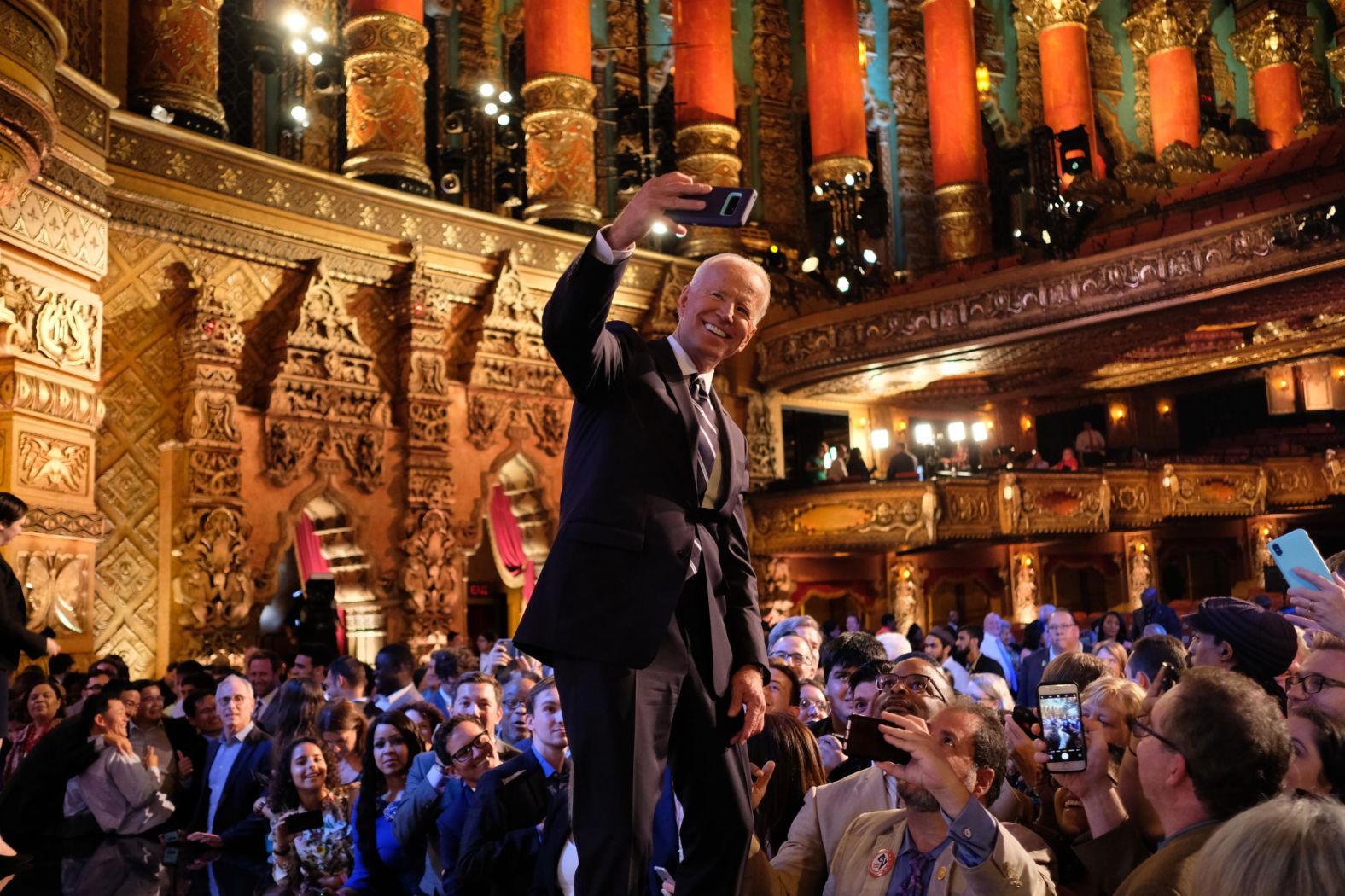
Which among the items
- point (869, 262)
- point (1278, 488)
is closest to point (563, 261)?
point (869, 262)

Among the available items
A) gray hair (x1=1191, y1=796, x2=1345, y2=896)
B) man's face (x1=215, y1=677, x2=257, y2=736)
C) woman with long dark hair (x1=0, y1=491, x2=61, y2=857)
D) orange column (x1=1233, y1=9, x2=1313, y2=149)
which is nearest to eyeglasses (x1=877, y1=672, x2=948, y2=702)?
gray hair (x1=1191, y1=796, x2=1345, y2=896)

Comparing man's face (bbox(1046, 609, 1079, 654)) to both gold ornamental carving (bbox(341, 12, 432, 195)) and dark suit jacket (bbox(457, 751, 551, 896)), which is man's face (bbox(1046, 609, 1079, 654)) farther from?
gold ornamental carving (bbox(341, 12, 432, 195))

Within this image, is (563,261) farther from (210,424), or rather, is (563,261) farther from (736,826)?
(736,826)

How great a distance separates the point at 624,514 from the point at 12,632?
3.33 m

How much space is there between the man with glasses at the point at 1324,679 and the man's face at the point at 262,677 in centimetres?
705

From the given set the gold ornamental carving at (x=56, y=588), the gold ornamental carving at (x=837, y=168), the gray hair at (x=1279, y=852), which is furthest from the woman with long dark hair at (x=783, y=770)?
the gold ornamental carving at (x=837, y=168)

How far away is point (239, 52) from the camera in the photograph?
1504 cm

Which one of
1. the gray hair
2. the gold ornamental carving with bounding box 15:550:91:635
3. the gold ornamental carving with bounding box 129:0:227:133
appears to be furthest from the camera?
the gold ornamental carving with bounding box 129:0:227:133

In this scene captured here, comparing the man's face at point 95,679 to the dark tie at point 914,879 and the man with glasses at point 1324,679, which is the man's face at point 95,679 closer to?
the dark tie at point 914,879

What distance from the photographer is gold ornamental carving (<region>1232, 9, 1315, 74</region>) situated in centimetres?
2448

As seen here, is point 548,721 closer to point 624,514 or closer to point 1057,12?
point 624,514

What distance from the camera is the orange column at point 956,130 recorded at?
62.1ft

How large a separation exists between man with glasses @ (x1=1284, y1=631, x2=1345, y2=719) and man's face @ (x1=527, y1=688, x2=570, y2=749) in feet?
7.05

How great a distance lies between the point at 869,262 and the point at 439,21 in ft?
21.4
